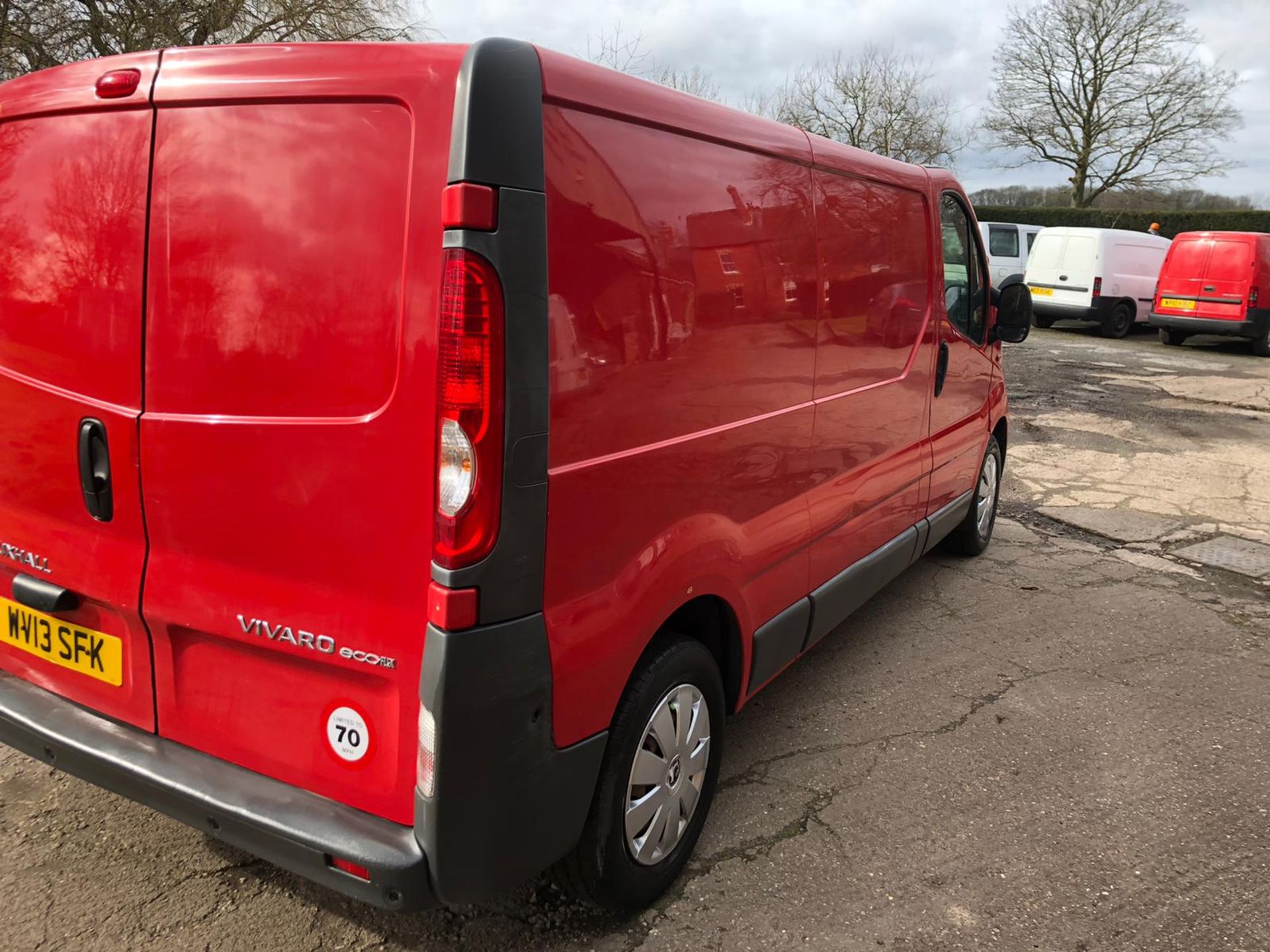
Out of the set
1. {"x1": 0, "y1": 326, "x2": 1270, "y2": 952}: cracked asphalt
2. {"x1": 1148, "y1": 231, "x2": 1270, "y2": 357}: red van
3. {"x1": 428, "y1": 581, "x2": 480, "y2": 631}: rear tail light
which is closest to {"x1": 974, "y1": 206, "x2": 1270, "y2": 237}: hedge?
{"x1": 1148, "y1": 231, "x2": 1270, "y2": 357}: red van

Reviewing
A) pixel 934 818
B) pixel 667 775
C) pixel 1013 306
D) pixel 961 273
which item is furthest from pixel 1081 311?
pixel 667 775

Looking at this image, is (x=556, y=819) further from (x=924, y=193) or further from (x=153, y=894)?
(x=924, y=193)

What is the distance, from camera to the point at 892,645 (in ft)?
13.9

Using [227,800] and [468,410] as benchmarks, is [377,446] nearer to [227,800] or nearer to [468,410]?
[468,410]

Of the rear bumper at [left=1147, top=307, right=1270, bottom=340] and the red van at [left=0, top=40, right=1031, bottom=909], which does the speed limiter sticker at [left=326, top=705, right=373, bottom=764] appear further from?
the rear bumper at [left=1147, top=307, right=1270, bottom=340]

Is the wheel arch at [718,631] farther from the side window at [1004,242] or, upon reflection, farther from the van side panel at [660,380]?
the side window at [1004,242]

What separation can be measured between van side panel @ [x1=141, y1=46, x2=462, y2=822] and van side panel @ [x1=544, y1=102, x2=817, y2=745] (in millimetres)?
286

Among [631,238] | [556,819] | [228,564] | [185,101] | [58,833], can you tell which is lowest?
[58,833]

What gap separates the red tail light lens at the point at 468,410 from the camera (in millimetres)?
1733

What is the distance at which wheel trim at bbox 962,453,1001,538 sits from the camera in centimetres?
530

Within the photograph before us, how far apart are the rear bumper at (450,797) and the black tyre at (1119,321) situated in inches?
715

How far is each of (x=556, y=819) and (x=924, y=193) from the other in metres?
3.08

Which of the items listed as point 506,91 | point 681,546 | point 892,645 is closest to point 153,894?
point 681,546

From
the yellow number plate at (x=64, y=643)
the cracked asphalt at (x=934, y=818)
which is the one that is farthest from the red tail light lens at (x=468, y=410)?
the cracked asphalt at (x=934, y=818)
